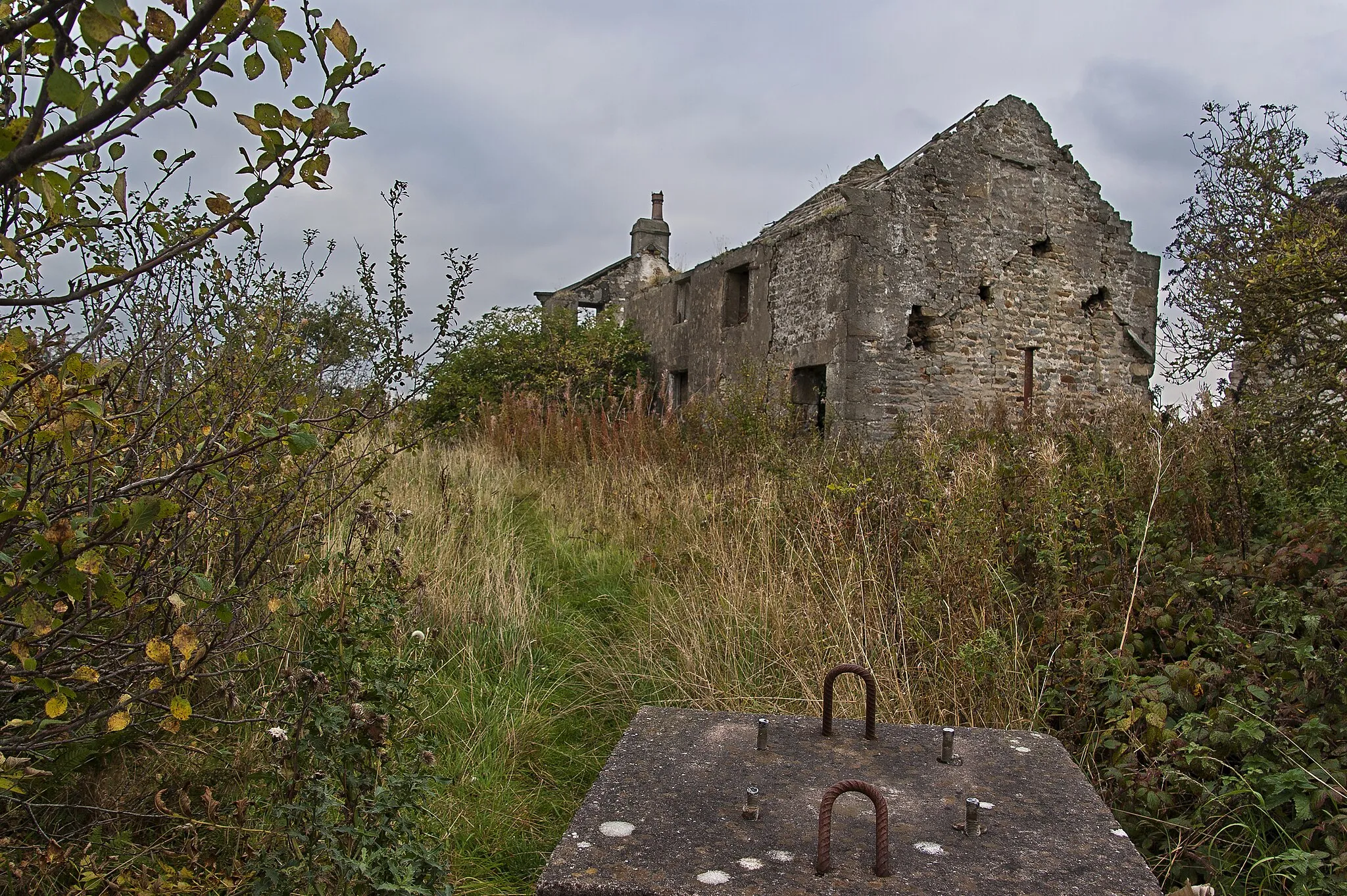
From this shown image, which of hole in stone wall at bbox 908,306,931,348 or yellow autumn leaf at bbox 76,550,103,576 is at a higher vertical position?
hole in stone wall at bbox 908,306,931,348

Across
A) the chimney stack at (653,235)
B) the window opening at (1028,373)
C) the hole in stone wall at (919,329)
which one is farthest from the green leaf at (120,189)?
the chimney stack at (653,235)

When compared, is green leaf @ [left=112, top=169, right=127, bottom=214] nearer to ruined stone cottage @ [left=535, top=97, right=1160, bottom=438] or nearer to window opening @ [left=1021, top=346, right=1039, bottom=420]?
ruined stone cottage @ [left=535, top=97, right=1160, bottom=438]

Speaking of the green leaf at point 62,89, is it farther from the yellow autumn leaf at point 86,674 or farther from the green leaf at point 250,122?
the yellow autumn leaf at point 86,674

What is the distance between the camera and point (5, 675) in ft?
6.42

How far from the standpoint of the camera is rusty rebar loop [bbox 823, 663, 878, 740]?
2223 mm

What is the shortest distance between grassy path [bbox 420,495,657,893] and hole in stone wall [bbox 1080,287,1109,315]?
921 centimetres

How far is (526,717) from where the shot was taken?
3.82 meters

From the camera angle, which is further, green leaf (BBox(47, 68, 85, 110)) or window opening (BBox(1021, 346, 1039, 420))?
window opening (BBox(1021, 346, 1039, 420))

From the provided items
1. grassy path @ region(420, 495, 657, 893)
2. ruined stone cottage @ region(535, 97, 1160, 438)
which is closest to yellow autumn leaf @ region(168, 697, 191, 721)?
grassy path @ region(420, 495, 657, 893)

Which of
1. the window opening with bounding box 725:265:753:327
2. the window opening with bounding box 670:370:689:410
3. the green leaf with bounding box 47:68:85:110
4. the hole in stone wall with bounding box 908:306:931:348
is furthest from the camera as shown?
the window opening with bounding box 670:370:689:410

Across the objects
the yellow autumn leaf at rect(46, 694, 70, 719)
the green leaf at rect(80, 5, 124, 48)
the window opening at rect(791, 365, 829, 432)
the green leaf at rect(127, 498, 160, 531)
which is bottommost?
the yellow autumn leaf at rect(46, 694, 70, 719)

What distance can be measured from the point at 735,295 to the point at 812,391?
2.55 m

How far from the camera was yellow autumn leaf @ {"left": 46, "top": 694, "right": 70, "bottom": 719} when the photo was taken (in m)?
1.48

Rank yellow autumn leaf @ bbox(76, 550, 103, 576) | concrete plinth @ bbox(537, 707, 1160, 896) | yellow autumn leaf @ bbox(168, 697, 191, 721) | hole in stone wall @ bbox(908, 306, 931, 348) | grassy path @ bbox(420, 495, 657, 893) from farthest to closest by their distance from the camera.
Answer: hole in stone wall @ bbox(908, 306, 931, 348) < grassy path @ bbox(420, 495, 657, 893) < yellow autumn leaf @ bbox(168, 697, 191, 721) < concrete plinth @ bbox(537, 707, 1160, 896) < yellow autumn leaf @ bbox(76, 550, 103, 576)
